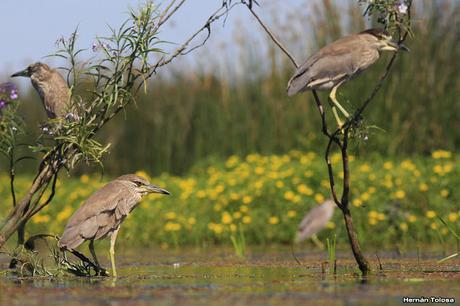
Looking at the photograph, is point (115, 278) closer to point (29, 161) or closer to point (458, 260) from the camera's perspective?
point (458, 260)

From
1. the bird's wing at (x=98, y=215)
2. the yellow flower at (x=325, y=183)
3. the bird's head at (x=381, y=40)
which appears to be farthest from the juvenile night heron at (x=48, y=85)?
the yellow flower at (x=325, y=183)

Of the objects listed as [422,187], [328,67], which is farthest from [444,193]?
[328,67]

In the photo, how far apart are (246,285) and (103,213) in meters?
1.68

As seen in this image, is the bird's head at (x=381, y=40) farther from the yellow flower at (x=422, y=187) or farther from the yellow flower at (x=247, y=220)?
the yellow flower at (x=247, y=220)

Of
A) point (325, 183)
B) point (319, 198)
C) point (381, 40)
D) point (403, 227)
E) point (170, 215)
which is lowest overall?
point (403, 227)

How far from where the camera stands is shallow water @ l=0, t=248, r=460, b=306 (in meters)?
6.13

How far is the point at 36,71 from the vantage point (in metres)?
10.6

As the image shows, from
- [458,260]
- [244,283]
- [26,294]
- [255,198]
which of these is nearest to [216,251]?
[255,198]

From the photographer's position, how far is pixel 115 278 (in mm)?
8016

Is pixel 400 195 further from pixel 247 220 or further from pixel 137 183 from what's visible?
pixel 137 183

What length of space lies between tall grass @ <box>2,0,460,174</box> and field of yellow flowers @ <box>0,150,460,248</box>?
4.90ft

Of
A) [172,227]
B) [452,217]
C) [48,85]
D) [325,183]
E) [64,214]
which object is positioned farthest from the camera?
[64,214]

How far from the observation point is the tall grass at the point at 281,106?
54.3ft

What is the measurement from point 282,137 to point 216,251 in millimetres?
5849
